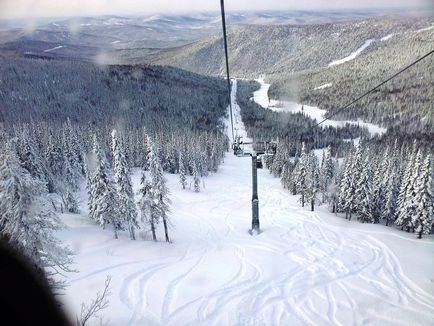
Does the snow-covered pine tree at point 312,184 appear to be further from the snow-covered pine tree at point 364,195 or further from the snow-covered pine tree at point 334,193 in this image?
the snow-covered pine tree at point 364,195

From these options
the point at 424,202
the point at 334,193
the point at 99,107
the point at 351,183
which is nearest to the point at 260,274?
the point at 424,202

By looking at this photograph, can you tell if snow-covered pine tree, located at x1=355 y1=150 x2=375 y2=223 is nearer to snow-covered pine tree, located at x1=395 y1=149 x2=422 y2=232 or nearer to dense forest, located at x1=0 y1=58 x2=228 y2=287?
snow-covered pine tree, located at x1=395 y1=149 x2=422 y2=232

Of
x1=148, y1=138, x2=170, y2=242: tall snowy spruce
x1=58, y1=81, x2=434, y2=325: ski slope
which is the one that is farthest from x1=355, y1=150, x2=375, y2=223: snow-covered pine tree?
x1=148, y1=138, x2=170, y2=242: tall snowy spruce

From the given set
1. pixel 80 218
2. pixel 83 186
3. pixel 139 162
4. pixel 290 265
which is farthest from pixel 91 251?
pixel 139 162

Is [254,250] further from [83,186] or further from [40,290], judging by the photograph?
[83,186]

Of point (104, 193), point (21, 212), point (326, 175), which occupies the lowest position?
point (326, 175)

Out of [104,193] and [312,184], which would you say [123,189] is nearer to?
[104,193]
